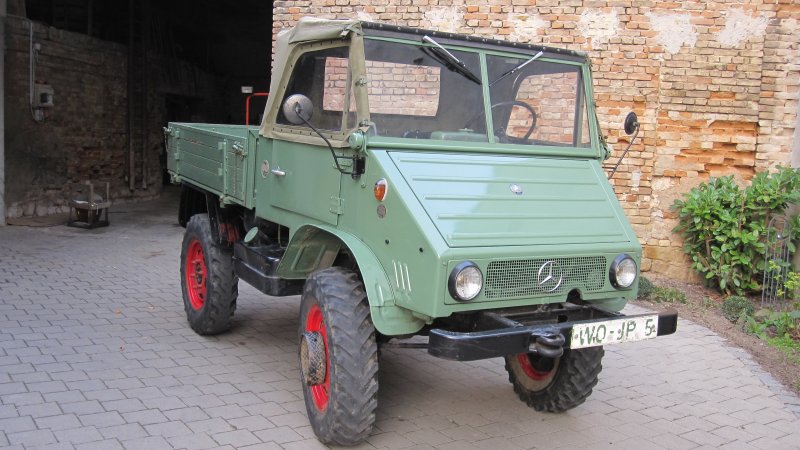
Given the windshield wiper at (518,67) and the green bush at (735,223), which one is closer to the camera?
the windshield wiper at (518,67)

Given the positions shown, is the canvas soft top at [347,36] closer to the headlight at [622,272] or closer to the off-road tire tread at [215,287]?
the off-road tire tread at [215,287]

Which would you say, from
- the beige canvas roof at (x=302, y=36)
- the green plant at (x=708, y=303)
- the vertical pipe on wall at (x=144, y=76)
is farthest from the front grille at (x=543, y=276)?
the vertical pipe on wall at (x=144, y=76)

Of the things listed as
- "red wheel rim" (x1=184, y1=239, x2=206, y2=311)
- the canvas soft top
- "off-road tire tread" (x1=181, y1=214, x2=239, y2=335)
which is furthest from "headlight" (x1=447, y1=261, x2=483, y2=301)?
"red wheel rim" (x1=184, y1=239, x2=206, y2=311)

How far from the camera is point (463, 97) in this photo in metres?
4.38

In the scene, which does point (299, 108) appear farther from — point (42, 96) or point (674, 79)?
point (42, 96)

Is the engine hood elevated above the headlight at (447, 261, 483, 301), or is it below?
above

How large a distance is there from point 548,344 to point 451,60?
1.77 m

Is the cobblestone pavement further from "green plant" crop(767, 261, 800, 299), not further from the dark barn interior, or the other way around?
the dark barn interior

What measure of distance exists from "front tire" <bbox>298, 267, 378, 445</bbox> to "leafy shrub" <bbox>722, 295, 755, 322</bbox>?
4847 millimetres

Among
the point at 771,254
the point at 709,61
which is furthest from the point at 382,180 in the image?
the point at 709,61

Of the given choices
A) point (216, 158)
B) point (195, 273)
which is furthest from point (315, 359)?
point (195, 273)

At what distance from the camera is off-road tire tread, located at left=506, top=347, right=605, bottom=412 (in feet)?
14.8

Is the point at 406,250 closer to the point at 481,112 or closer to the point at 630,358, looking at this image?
the point at 481,112

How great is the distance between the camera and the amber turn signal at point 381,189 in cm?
383
